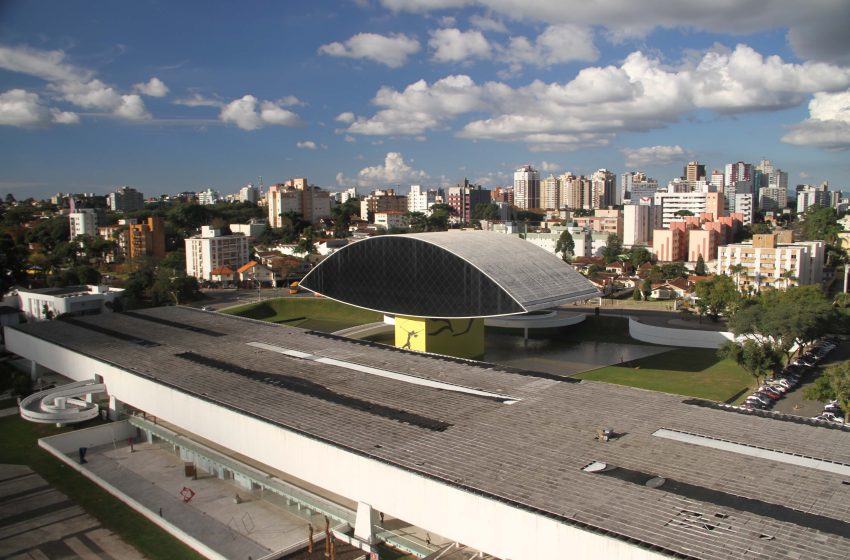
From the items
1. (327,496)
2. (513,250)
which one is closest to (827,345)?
(513,250)

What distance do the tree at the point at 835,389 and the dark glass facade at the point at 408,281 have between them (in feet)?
29.5

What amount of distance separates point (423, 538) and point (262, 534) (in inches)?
127

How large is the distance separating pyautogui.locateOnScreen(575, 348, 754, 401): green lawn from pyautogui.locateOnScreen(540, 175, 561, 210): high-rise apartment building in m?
97.7

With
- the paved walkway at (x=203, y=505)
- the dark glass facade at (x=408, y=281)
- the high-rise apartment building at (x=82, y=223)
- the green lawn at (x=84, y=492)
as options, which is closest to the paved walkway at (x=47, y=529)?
the green lawn at (x=84, y=492)

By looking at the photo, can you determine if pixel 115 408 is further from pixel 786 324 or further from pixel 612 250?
pixel 612 250

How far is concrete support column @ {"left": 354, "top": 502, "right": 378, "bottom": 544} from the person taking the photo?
11.6 metres

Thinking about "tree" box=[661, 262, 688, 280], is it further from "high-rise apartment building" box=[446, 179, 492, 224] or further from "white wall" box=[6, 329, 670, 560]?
"high-rise apartment building" box=[446, 179, 492, 224]

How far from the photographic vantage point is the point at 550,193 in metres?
124

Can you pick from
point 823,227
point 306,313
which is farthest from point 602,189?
point 306,313

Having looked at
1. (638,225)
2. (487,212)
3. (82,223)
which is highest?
(487,212)

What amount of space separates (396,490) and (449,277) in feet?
47.3

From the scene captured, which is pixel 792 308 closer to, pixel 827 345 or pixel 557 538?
pixel 827 345

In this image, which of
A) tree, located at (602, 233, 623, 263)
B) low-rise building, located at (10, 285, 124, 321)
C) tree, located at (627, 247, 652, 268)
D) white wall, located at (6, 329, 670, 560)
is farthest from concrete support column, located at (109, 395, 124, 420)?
tree, located at (602, 233, 623, 263)

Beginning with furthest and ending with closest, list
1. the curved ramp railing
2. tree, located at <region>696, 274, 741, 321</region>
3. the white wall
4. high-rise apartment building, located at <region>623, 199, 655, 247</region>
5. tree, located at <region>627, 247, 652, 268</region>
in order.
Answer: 1. high-rise apartment building, located at <region>623, 199, 655, 247</region>
2. tree, located at <region>627, 247, 652, 268</region>
3. tree, located at <region>696, 274, 741, 321</region>
4. the curved ramp railing
5. the white wall
